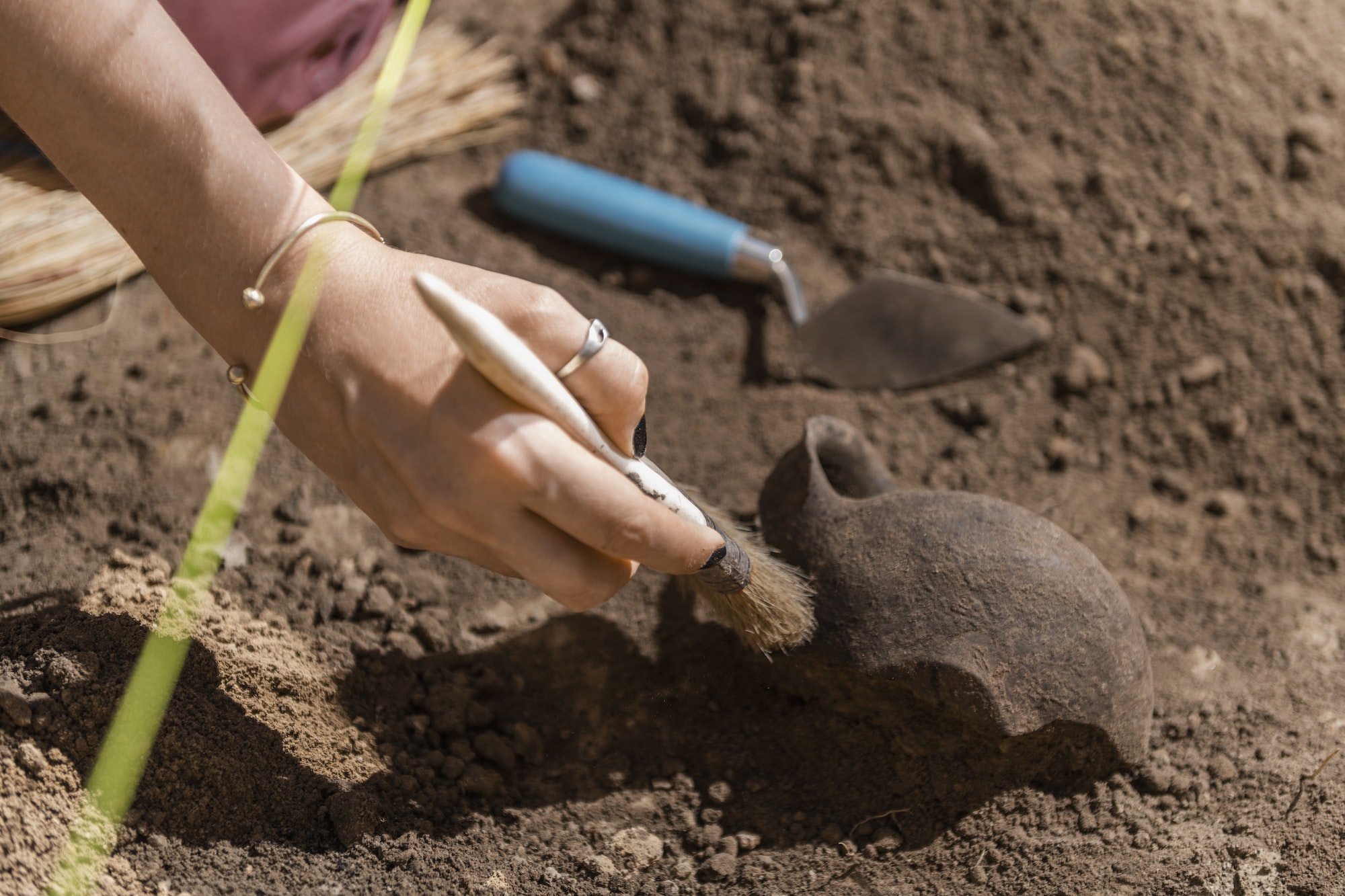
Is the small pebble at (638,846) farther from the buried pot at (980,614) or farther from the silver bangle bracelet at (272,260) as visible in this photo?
the silver bangle bracelet at (272,260)

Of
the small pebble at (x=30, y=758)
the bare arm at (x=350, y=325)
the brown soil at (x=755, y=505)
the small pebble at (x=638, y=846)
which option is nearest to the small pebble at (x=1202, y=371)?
the brown soil at (x=755, y=505)

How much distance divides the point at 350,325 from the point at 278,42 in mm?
953

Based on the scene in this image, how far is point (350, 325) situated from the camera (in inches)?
43.2

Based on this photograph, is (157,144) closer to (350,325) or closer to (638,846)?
(350,325)

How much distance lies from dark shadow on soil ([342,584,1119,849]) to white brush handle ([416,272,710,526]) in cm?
47

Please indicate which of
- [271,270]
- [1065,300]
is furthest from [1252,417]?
[271,270]

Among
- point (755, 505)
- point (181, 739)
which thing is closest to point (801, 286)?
point (755, 505)

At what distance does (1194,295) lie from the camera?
2.03m

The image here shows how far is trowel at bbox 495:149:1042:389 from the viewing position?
2041 mm

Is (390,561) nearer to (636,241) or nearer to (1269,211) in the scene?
(636,241)

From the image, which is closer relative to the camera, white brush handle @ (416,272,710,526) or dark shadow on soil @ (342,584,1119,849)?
white brush handle @ (416,272,710,526)

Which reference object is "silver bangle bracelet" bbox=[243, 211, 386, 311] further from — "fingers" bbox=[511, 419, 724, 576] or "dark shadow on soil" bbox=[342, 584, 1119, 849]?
"dark shadow on soil" bbox=[342, 584, 1119, 849]

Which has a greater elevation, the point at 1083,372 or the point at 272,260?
the point at 272,260

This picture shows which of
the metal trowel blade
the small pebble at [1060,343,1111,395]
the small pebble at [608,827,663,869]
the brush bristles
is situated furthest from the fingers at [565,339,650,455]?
the small pebble at [1060,343,1111,395]
